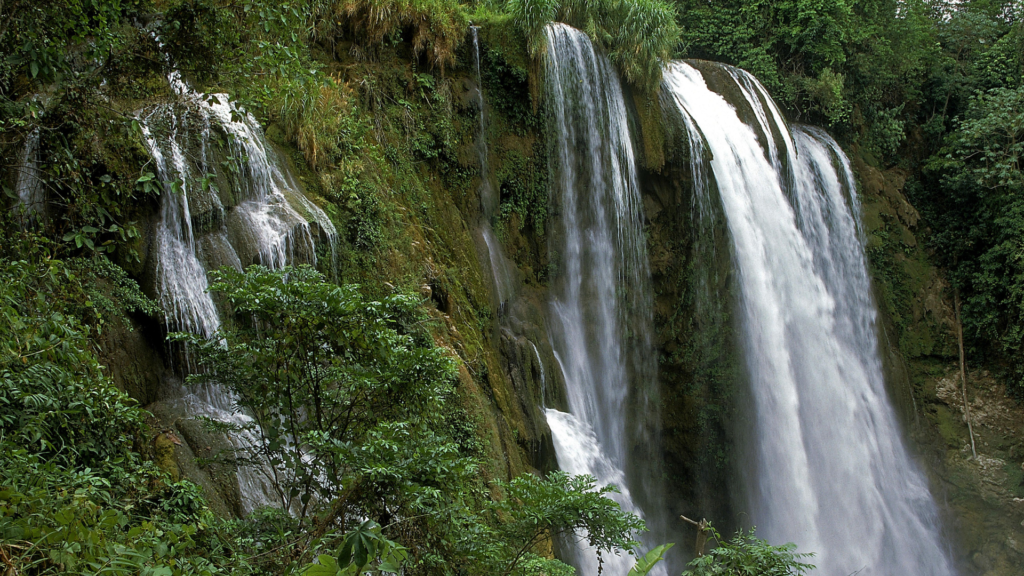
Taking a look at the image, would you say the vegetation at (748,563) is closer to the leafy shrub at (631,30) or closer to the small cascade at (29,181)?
the small cascade at (29,181)

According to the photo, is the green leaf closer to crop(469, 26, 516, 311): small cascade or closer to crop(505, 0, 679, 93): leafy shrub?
crop(469, 26, 516, 311): small cascade

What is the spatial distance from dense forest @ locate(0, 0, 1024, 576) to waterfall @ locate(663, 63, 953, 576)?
1.40 metres

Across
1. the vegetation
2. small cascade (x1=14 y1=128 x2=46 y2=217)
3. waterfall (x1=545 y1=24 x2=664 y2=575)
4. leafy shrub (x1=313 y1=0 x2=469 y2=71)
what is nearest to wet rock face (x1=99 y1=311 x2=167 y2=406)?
small cascade (x1=14 y1=128 x2=46 y2=217)

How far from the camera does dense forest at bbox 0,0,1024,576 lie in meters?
3.27

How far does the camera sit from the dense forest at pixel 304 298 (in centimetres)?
327

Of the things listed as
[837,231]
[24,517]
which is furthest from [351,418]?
[837,231]

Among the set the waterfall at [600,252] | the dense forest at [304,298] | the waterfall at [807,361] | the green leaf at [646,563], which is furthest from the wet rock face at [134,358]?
the waterfall at [807,361]

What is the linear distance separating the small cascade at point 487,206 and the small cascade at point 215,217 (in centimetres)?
397

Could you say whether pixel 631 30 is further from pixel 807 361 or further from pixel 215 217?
pixel 215 217

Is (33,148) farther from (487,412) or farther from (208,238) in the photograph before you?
(487,412)

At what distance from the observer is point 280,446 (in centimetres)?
382

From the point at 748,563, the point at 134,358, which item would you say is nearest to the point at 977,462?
the point at 748,563

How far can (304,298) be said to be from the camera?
3.69 m

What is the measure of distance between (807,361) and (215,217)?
1146 centimetres
